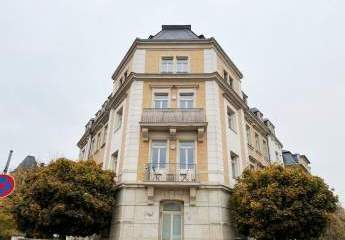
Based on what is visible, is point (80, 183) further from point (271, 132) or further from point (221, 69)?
point (271, 132)

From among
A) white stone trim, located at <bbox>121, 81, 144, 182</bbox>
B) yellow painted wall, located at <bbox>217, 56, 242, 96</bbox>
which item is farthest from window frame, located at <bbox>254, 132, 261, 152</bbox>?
white stone trim, located at <bbox>121, 81, 144, 182</bbox>

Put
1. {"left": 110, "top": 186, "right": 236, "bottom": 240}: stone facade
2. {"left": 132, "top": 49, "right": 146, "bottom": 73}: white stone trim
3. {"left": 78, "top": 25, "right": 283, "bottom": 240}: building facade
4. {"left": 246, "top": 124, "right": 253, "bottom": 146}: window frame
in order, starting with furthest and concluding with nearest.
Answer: {"left": 246, "top": 124, "right": 253, "bottom": 146}: window frame → {"left": 132, "top": 49, "right": 146, "bottom": 73}: white stone trim → {"left": 78, "top": 25, "right": 283, "bottom": 240}: building facade → {"left": 110, "top": 186, "right": 236, "bottom": 240}: stone facade

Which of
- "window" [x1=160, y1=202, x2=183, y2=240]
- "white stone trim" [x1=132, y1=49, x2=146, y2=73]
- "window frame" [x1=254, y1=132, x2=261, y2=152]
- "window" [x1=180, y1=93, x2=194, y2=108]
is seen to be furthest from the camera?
"window frame" [x1=254, y1=132, x2=261, y2=152]

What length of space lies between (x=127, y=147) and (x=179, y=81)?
527 centimetres

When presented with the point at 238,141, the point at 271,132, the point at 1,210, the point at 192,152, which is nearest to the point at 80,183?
the point at 192,152

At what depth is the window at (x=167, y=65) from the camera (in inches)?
785

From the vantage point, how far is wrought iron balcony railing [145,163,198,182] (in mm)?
16188

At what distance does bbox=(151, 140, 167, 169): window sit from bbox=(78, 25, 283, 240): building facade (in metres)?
0.06

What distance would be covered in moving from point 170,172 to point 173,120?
9.45 ft

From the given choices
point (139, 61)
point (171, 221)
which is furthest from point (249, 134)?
point (171, 221)

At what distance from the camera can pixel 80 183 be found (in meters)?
15.6

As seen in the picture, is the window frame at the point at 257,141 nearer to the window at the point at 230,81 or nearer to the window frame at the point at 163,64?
the window at the point at 230,81

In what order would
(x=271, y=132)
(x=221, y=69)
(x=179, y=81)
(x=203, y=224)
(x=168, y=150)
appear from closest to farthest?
(x=203, y=224) < (x=168, y=150) < (x=179, y=81) < (x=221, y=69) < (x=271, y=132)

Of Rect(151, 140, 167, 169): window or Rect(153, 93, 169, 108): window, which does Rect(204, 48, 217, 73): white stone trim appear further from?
Rect(151, 140, 167, 169): window
